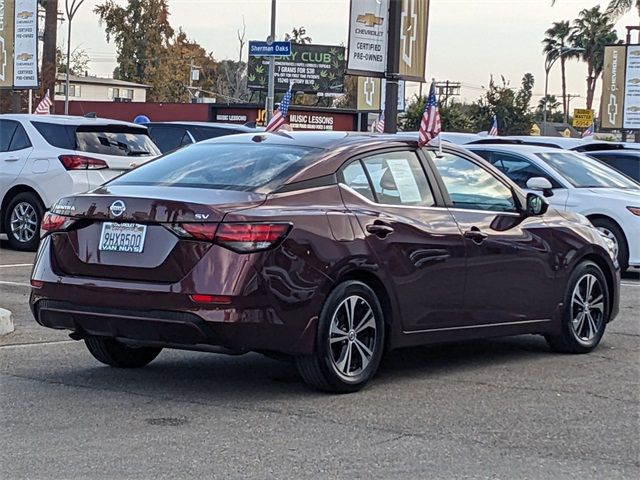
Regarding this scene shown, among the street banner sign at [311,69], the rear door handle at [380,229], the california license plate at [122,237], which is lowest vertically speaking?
the california license plate at [122,237]

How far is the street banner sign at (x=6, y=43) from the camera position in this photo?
88.2ft

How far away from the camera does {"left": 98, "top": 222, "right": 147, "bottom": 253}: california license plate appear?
680 cm

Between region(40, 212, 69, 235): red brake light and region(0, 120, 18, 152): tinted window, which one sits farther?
region(0, 120, 18, 152): tinted window

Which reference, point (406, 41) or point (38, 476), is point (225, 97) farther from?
point (38, 476)

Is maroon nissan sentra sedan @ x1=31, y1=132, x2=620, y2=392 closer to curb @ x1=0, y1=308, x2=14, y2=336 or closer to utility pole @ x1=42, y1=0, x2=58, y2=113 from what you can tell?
curb @ x1=0, y1=308, x2=14, y2=336

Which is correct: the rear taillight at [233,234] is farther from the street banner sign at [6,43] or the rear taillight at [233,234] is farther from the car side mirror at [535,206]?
the street banner sign at [6,43]

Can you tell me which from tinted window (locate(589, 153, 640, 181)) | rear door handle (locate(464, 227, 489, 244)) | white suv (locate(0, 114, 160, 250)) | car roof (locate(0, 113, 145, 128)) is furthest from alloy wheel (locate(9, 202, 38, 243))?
rear door handle (locate(464, 227, 489, 244))

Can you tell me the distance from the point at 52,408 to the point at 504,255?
320 centimetres

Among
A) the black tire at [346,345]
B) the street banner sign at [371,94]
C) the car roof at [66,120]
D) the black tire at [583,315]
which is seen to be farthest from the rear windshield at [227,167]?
the street banner sign at [371,94]

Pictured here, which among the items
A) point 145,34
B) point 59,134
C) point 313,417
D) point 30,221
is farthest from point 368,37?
point 145,34

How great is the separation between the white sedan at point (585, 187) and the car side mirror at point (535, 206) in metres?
5.53

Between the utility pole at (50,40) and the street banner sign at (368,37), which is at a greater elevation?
the utility pole at (50,40)

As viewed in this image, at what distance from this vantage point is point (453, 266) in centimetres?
780

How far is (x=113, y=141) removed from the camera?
15219 millimetres
